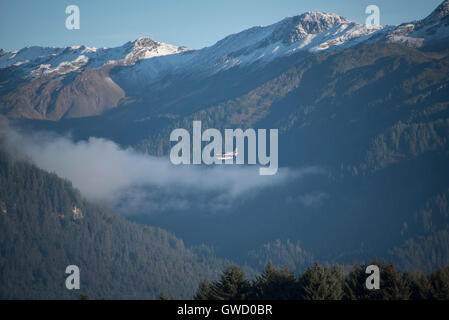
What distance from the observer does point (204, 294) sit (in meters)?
84.1

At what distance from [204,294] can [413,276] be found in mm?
31787

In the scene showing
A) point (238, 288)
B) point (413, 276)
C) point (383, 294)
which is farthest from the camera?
point (413, 276)

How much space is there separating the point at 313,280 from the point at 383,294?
9.19 metres

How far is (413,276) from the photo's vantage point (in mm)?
86000
